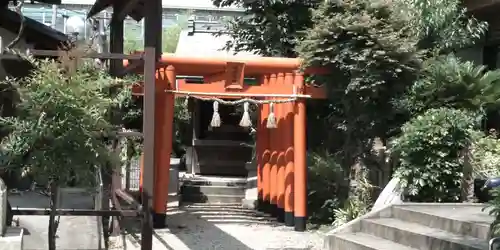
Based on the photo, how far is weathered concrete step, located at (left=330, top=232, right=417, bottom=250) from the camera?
7812mm

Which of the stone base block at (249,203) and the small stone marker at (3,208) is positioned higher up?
the small stone marker at (3,208)

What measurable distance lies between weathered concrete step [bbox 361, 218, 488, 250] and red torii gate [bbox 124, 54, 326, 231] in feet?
9.75

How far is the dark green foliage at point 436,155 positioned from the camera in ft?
30.5

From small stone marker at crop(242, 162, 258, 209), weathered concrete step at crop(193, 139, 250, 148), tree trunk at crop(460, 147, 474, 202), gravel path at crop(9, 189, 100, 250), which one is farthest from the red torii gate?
weathered concrete step at crop(193, 139, 250, 148)

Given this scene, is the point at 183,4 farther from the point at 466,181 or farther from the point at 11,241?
the point at 11,241

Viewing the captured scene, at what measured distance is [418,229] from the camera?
7.89 metres

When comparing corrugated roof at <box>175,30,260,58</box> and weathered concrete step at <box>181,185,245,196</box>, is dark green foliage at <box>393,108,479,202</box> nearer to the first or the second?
weathered concrete step at <box>181,185,245,196</box>

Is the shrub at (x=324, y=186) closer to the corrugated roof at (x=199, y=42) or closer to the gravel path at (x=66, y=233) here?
the gravel path at (x=66, y=233)

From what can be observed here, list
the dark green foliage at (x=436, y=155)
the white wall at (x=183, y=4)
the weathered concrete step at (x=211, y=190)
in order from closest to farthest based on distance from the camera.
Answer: the dark green foliage at (x=436, y=155), the weathered concrete step at (x=211, y=190), the white wall at (x=183, y=4)

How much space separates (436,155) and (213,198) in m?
7.77

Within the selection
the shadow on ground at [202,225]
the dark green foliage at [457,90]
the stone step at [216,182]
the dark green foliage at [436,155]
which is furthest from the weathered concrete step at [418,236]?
the stone step at [216,182]

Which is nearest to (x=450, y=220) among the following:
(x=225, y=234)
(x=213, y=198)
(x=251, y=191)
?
(x=225, y=234)

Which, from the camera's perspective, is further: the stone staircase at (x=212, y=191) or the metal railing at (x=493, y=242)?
the stone staircase at (x=212, y=191)

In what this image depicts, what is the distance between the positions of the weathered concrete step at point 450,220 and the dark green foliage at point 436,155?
0.78m
